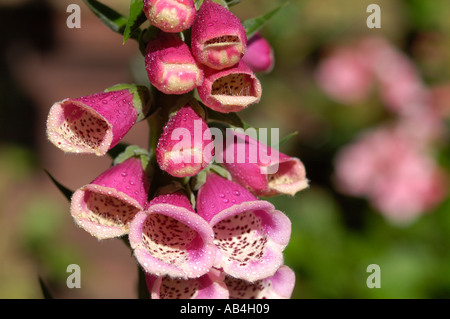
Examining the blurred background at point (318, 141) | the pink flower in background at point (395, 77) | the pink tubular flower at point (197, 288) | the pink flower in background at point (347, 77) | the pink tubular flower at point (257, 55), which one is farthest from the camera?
the pink flower in background at point (347, 77)

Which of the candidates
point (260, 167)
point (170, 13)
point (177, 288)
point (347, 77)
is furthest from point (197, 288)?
point (347, 77)

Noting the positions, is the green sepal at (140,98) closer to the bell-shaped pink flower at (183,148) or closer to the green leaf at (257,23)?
the bell-shaped pink flower at (183,148)

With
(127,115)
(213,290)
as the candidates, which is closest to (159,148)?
(127,115)

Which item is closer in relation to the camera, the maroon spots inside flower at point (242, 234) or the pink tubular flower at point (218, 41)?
the pink tubular flower at point (218, 41)

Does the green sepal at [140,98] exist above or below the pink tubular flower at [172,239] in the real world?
above

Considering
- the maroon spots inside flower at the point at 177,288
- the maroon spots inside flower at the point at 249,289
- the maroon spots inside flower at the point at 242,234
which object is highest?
the maroon spots inside flower at the point at 242,234

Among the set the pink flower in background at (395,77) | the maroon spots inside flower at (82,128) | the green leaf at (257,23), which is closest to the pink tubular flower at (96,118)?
the maroon spots inside flower at (82,128)
